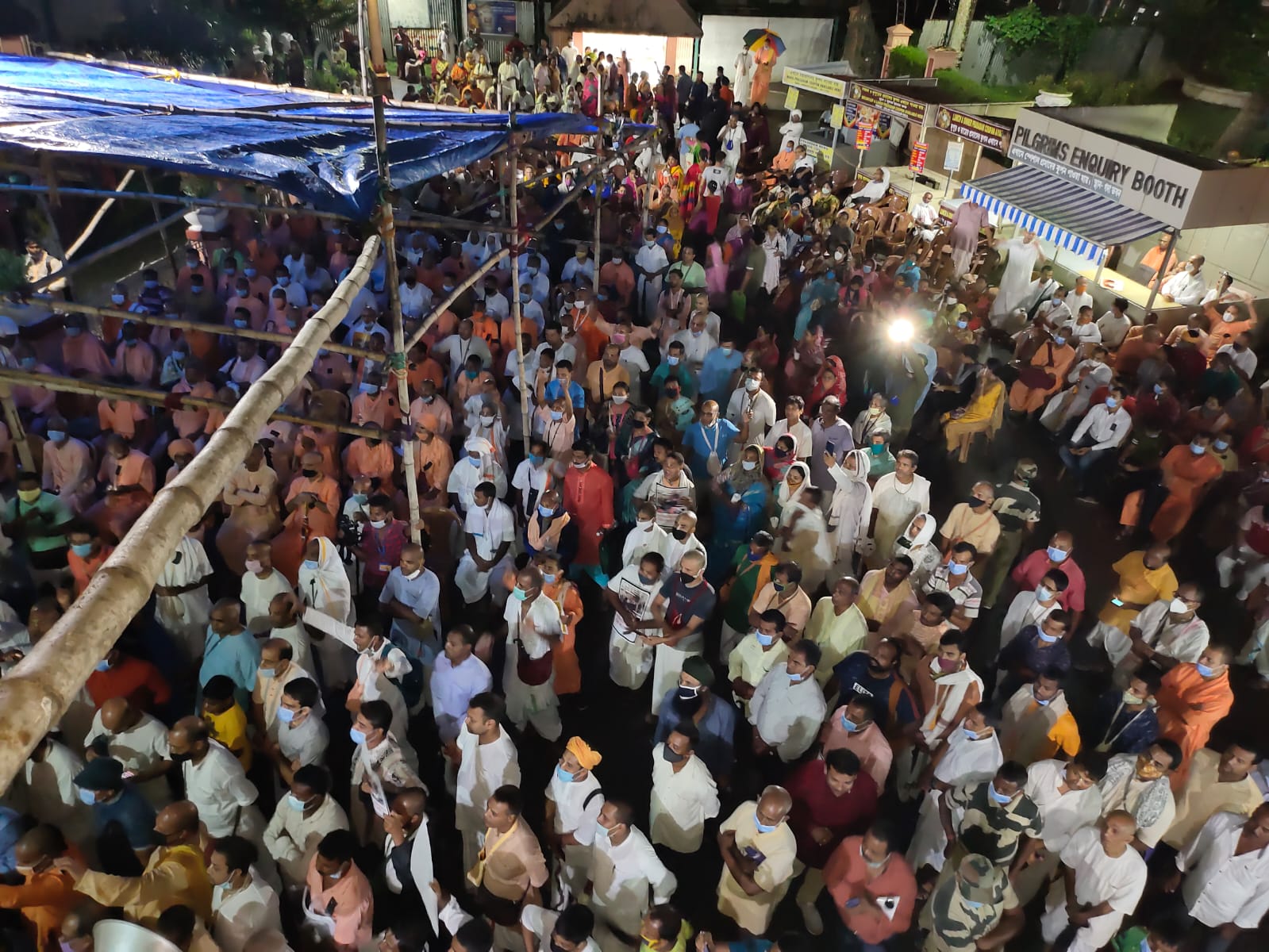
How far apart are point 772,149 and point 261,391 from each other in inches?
727

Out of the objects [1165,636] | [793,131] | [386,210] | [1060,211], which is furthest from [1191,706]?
[793,131]

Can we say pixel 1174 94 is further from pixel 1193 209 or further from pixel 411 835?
pixel 411 835

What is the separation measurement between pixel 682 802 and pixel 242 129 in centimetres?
441

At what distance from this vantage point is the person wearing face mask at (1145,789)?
4.05 meters

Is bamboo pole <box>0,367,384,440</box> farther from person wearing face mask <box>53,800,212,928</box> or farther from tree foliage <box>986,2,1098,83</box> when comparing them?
tree foliage <box>986,2,1098,83</box>

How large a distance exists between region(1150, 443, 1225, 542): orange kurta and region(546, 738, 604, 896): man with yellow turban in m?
5.79

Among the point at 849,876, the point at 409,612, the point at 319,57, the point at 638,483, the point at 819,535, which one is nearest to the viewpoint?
the point at 849,876

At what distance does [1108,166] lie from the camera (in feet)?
34.0

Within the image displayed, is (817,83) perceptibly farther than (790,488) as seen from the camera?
Yes

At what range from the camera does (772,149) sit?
1878 centimetres

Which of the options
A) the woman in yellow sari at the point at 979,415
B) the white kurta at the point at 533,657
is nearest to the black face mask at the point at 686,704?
the white kurta at the point at 533,657

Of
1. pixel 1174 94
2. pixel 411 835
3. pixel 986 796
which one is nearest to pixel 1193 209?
pixel 986 796

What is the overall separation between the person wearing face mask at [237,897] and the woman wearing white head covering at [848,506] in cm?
429

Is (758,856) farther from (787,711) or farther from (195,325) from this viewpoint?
(195,325)
